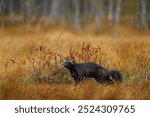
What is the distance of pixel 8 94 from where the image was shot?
8.28m

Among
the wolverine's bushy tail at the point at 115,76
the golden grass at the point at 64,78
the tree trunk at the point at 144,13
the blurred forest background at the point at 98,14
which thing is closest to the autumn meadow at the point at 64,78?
the golden grass at the point at 64,78

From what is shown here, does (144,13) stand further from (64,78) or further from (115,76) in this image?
(115,76)

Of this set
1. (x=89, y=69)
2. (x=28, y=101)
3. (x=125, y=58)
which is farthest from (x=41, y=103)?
(x=125, y=58)

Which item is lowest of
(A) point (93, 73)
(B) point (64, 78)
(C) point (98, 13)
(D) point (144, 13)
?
(B) point (64, 78)

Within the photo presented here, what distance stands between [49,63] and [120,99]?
2895mm

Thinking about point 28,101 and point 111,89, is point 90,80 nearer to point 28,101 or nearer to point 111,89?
point 111,89

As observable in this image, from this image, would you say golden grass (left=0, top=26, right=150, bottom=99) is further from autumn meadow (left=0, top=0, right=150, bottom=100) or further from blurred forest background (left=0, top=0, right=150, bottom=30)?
blurred forest background (left=0, top=0, right=150, bottom=30)

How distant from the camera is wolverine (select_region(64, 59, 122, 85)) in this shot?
9320mm

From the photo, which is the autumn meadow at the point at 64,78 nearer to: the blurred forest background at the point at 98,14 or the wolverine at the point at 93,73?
the wolverine at the point at 93,73

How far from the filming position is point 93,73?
9.34m

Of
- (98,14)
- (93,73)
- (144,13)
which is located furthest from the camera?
(98,14)

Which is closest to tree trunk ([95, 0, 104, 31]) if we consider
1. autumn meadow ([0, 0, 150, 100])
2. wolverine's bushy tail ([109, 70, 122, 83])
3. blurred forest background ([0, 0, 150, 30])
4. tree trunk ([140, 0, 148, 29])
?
blurred forest background ([0, 0, 150, 30])

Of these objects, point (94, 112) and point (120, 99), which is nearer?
point (94, 112)

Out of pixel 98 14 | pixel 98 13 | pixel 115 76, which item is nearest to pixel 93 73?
pixel 115 76
